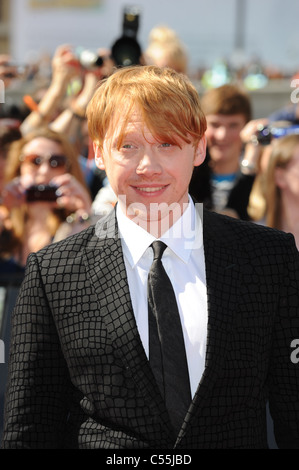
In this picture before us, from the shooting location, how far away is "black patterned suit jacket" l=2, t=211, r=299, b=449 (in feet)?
5.02

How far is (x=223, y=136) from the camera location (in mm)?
4027

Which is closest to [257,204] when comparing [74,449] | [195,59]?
[74,449]

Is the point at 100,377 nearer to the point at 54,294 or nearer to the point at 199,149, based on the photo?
the point at 54,294

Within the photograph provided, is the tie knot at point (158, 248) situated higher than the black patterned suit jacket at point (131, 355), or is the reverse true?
the tie knot at point (158, 248)

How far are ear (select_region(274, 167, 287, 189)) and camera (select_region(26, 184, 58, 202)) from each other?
94 centimetres

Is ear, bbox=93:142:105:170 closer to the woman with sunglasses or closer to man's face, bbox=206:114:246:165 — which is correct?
the woman with sunglasses

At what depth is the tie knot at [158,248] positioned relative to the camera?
5.29 feet

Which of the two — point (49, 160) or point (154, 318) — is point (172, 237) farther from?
point (49, 160)

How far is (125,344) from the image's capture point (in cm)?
155

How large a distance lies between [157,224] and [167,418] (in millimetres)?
403

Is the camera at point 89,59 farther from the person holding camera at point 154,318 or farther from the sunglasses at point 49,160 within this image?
the person holding camera at point 154,318

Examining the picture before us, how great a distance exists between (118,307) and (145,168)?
11.2 inches

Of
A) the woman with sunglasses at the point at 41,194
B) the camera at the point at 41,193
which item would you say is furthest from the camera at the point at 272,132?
the camera at the point at 41,193

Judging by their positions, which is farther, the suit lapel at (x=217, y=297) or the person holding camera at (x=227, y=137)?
the person holding camera at (x=227, y=137)
